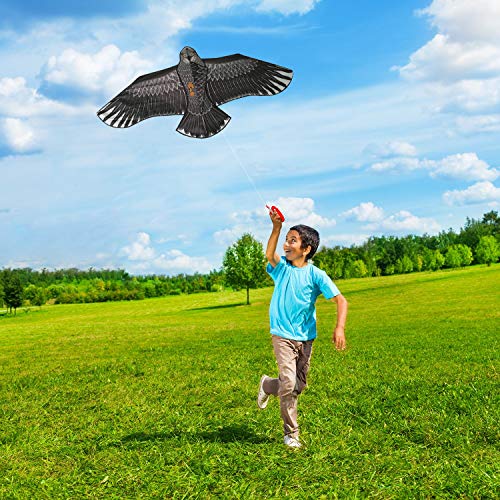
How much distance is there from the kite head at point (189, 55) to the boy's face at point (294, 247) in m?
2.28

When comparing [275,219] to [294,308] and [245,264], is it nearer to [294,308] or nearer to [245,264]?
[294,308]

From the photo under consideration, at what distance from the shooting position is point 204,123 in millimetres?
4566

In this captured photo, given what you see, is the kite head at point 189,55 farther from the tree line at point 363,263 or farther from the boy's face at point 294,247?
the tree line at point 363,263

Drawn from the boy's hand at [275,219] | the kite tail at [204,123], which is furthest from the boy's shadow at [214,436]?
the kite tail at [204,123]

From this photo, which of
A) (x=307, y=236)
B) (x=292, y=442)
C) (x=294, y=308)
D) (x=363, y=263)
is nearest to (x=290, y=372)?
(x=294, y=308)

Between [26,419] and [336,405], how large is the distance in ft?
14.3

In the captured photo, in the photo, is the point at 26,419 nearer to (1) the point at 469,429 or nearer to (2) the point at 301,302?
(2) the point at 301,302

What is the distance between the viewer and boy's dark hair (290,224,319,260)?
5984 millimetres

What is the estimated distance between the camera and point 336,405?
7.78 m

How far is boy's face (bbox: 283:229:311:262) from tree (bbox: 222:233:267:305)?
43162 mm

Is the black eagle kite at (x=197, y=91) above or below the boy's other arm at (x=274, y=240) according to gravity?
above

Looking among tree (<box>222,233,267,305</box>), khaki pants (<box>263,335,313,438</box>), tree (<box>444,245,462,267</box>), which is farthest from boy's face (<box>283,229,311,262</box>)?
tree (<box>444,245,462,267</box>)

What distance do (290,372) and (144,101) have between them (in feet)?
9.74

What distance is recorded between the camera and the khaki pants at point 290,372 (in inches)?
228
